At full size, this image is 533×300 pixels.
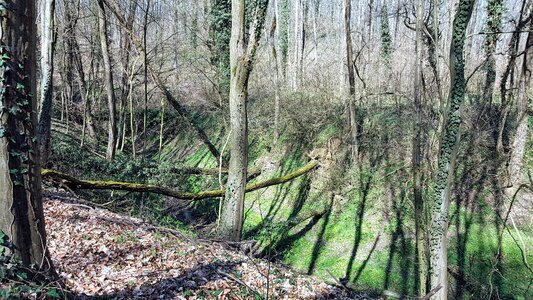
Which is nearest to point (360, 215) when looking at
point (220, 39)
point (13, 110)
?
point (220, 39)

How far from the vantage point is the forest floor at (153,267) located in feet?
14.9

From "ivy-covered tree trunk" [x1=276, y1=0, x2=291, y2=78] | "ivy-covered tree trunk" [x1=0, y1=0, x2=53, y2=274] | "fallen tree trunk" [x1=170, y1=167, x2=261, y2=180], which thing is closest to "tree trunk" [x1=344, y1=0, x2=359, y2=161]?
"fallen tree trunk" [x1=170, y1=167, x2=261, y2=180]

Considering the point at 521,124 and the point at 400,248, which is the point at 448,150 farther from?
the point at 521,124

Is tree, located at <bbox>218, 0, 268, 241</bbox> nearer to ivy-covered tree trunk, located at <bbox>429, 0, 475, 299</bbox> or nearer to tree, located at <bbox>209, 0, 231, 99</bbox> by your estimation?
ivy-covered tree trunk, located at <bbox>429, 0, 475, 299</bbox>

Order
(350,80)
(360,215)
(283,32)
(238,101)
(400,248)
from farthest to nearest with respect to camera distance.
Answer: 1. (283,32)
2. (350,80)
3. (360,215)
4. (400,248)
5. (238,101)

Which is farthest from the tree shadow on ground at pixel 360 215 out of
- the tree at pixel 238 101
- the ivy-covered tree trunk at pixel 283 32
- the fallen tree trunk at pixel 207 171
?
the ivy-covered tree trunk at pixel 283 32

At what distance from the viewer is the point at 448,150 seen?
229 inches

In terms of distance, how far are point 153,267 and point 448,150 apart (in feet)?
16.2

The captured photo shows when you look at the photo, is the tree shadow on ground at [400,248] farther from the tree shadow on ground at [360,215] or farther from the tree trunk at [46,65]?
the tree trunk at [46,65]

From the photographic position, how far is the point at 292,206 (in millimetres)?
13602

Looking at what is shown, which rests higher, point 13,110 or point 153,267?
point 13,110

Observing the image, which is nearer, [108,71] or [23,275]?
[23,275]

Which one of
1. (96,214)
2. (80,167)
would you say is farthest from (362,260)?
(80,167)

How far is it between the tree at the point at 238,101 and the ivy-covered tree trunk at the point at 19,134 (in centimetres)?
444
